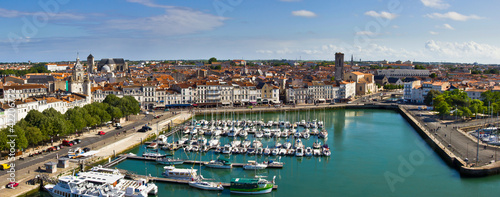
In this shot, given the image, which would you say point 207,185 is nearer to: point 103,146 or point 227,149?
point 227,149

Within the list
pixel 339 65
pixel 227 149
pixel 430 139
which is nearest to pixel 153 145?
pixel 227 149

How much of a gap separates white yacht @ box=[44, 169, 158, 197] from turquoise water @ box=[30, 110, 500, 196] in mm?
683

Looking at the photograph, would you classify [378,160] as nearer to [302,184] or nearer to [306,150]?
[306,150]

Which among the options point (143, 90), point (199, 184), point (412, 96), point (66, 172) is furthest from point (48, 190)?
point (412, 96)

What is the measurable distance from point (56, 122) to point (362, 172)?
13.6 metres

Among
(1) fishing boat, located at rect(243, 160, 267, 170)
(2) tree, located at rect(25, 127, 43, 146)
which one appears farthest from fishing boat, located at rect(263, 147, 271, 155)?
(2) tree, located at rect(25, 127, 43, 146)

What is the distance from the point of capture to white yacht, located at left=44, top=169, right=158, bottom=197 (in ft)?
43.3

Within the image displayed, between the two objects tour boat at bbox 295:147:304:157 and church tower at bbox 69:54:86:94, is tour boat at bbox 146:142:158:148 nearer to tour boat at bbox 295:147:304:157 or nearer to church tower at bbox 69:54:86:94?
tour boat at bbox 295:147:304:157

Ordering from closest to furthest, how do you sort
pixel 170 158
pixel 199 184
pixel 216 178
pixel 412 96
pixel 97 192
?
pixel 97 192, pixel 199 184, pixel 216 178, pixel 170 158, pixel 412 96

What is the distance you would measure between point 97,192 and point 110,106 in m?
12.7

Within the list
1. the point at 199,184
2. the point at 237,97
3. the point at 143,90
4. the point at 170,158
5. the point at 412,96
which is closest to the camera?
the point at 199,184

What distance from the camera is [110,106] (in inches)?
985

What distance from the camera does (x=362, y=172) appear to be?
651 inches

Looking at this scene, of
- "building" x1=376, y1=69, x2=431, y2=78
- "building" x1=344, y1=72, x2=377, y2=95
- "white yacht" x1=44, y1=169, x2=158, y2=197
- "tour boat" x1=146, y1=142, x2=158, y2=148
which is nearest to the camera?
"white yacht" x1=44, y1=169, x2=158, y2=197
